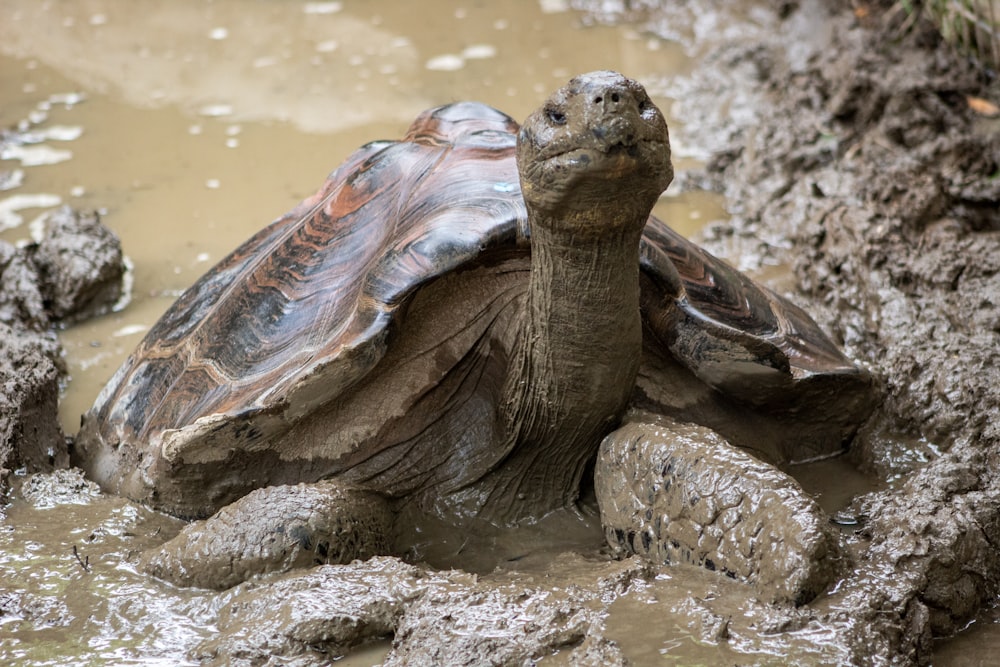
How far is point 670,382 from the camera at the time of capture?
340cm

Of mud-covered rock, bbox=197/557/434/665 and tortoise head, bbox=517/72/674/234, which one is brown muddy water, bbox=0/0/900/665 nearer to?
mud-covered rock, bbox=197/557/434/665

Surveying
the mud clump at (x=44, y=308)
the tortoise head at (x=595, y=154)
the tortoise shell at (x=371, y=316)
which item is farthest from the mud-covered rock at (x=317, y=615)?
the mud clump at (x=44, y=308)

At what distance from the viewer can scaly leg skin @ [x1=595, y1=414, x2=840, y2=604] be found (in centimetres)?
259

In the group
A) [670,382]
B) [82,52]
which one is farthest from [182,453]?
[82,52]

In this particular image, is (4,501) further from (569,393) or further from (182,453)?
(569,393)

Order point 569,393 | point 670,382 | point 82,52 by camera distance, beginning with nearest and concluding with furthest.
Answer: point 569,393, point 670,382, point 82,52

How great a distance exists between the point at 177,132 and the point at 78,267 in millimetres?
2091

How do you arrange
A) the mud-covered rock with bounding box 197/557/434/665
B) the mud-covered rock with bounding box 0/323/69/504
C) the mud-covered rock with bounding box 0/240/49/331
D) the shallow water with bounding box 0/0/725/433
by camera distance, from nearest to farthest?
the mud-covered rock with bounding box 197/557/434/665, the mud-covered rock with bounding box 0/323/69/504, the mud-covered rock with bounding box 0/240/49/331, the shallow water with bounding box 0/0/725/433

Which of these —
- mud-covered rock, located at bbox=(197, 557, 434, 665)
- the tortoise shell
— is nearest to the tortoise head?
the tortoise shell

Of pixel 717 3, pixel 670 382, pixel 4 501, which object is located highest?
pixel 717 3

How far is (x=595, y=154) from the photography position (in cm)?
250

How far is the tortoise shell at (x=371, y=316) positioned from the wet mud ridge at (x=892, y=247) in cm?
39

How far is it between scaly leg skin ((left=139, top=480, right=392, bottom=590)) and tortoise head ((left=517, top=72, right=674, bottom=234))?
1.05 m

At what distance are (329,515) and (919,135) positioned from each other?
3.99 metres
